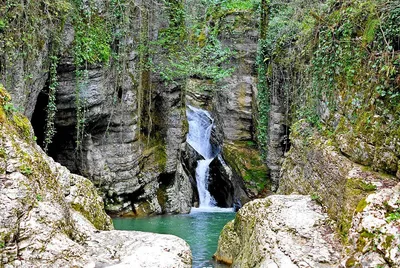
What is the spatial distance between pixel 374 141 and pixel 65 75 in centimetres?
970

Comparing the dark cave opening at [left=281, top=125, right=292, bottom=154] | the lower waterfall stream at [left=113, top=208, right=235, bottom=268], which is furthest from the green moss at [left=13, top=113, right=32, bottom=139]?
the dark cave opening at [left=281, top=125, right=292, bottom=154]

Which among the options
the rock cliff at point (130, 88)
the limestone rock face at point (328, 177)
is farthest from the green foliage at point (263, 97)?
the limestone rock face at point (328, 177)

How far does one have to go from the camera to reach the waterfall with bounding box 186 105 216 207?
1859 cm

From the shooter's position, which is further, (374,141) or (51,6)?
(51,6)

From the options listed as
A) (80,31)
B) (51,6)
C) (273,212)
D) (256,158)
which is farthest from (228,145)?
(273,212)

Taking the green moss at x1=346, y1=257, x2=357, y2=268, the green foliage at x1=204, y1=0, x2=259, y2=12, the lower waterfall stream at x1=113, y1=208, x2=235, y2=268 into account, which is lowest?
the lower waterfall stream at x1=113, y1=208, x2=235, y2=268

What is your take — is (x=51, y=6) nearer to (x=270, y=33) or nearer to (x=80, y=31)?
(x=80, y=31)

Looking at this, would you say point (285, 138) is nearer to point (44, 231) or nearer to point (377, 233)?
point (377, 233)

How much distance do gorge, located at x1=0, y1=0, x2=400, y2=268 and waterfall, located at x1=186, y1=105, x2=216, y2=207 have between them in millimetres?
75

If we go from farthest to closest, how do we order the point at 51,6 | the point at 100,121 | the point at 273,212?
1. the point at 100,121
2. the point at 51,6
3. the point at 273,212

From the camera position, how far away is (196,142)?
1945cm

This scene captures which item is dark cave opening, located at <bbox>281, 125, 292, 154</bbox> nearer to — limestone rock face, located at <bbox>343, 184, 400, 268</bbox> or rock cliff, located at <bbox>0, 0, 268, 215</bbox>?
rock cliff, located at <bbox>0, 0, 268, 215</bbox>

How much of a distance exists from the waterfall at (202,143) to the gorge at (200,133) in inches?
3.0

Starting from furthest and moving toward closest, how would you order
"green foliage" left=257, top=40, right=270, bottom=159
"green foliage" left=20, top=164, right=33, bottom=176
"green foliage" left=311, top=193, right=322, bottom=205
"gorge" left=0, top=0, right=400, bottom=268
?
"green foliage" left=257, top=40, right=270, bottom=159
"green foliage" left=311, top=193, right=322, bottom=205
"gorge" left=0, top=0, right=400, bottom=268
"green foliage" left=20, top=164, right=33, bottom=176
